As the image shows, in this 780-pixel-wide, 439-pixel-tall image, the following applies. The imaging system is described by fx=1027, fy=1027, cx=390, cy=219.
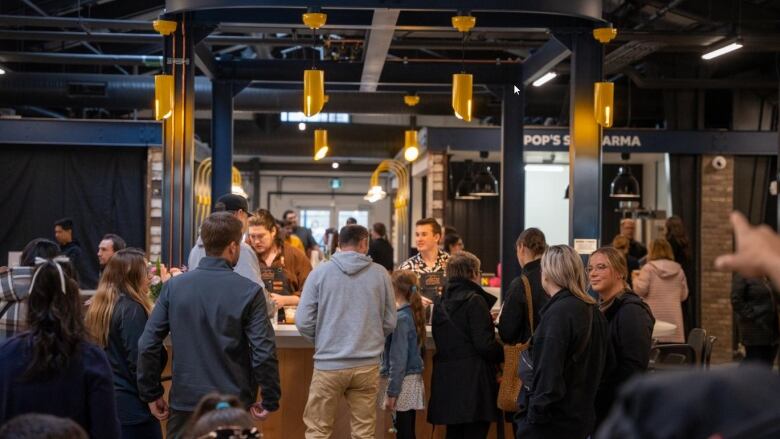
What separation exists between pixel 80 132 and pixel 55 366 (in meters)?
12.0

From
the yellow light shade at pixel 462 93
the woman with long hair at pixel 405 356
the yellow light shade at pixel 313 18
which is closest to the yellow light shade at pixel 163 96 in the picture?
the yellow light shade at pixel 313 18

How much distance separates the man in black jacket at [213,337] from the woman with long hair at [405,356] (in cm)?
181

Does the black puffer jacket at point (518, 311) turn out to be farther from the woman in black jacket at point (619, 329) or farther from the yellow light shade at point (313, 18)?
the yellow light shade at point (313, 18)

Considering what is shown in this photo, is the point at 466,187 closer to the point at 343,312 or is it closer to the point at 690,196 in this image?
the point at 690,196

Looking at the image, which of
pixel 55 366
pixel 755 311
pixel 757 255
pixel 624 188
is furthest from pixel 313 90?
pixel 624 188

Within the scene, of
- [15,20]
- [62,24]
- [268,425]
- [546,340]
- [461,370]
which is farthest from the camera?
[62,24]

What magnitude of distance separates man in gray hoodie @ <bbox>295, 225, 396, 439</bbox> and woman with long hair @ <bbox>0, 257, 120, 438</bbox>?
2.51m

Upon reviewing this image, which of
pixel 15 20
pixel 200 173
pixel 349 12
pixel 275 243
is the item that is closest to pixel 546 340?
pixel 275 243

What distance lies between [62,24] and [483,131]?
598cm

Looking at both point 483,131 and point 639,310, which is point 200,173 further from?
point 639,310

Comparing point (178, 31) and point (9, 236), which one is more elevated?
point (178, 31)

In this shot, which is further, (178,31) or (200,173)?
(200,173)

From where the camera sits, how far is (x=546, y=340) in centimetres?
461

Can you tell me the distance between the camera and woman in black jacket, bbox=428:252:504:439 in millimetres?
5938
